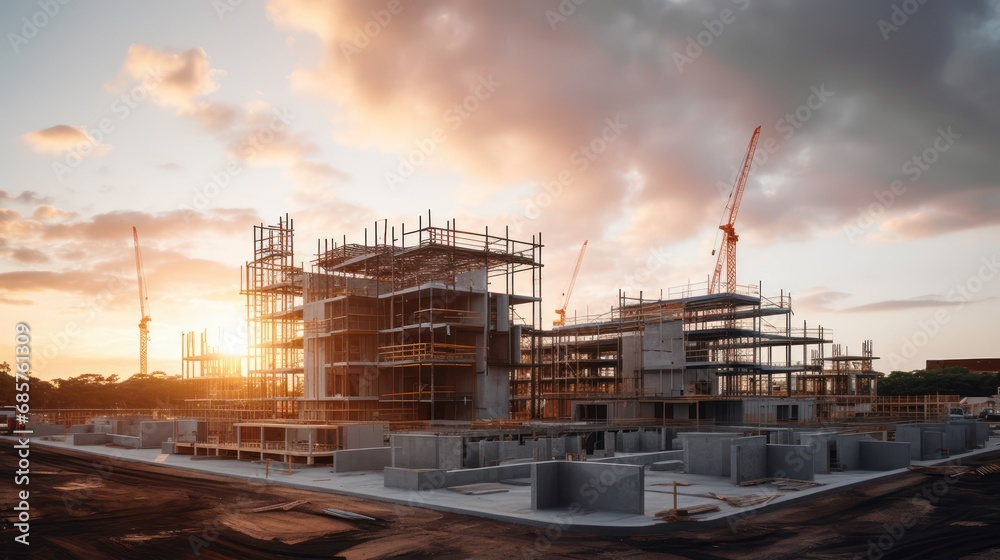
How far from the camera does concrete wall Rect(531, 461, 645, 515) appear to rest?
20.0 metres

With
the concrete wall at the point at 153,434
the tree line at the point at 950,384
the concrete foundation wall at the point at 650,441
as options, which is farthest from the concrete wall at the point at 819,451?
the tree line at the point at 950,384

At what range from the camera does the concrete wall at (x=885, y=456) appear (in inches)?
1277

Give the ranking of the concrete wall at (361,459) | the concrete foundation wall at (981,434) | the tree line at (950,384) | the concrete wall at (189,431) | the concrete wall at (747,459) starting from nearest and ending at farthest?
the concrete wall at (747,459) → the concrete wall at (361,459) → the concrete wall at (189,431) → the concrete foundation wall at (981,434) → the tree line at (950,384)

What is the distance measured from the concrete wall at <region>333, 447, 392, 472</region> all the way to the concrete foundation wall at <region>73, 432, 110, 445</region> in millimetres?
31482

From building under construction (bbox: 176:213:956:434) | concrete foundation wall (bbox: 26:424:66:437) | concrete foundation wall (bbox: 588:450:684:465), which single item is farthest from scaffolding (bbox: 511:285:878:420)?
concrete foundation wall (bbox: 26:424:66:437)

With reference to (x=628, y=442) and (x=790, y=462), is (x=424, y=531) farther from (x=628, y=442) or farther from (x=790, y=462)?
(x=628, y=442)

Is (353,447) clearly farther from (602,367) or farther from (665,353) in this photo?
(602,367)

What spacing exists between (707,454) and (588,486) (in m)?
10.4

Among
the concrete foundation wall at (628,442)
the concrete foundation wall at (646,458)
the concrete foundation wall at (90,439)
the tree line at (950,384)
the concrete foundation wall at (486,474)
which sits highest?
the concrete foundation wall at (486,474)

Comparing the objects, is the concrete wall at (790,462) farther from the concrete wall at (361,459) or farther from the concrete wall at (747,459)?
the concrete wall at (361,459)

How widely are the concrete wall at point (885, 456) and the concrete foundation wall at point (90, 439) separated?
48930 mm

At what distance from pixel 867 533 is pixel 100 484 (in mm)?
26657

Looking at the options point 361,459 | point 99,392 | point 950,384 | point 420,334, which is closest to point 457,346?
point 420,334

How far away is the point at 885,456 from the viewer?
3250 cm
